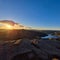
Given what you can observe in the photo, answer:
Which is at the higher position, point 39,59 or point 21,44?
point 21,44

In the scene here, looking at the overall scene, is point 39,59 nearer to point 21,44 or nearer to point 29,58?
point 29,58

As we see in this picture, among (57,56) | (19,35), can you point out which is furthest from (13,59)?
(19,35)

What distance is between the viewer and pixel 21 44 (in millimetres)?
12211

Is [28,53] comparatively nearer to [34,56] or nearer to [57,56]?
[34,56]

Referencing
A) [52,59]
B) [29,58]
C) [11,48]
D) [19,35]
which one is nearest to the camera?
[29,58]

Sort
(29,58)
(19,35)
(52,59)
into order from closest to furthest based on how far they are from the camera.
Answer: (29,58), (52,59), (19,35)

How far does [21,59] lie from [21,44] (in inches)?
87.0

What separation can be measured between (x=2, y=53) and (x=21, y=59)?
1565 millimetres

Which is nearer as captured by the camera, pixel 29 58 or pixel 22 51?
pixel 29 58

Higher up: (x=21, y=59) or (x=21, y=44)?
(x=21, y=44)

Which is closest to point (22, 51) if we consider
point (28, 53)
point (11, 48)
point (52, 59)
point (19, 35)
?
point (28, 53)

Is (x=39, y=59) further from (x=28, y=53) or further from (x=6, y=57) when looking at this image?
(x=6, y=57)

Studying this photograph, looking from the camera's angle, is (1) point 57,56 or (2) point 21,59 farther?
(1) point 57,56

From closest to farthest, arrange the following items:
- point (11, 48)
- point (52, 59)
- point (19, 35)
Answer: point (52, 59) → point (11, 48) → point (19, 35)
